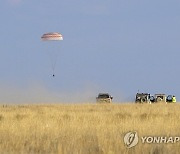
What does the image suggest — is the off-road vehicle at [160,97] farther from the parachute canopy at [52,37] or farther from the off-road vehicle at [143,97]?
the parachute canopy at [52,37]

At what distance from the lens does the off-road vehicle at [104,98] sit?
70.2 meters

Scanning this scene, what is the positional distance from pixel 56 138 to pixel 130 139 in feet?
8.36

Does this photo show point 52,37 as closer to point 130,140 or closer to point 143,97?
point 143,97

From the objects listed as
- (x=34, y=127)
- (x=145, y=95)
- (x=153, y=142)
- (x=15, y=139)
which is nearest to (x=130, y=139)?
(x=153, y=142)

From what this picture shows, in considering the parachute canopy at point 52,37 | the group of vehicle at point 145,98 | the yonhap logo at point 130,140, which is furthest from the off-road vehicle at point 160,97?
the yonhap logo at point 130,140

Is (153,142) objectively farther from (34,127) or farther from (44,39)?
(44,39)

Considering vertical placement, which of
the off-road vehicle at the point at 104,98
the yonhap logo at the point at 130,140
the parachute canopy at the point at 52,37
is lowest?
the yonhap logo at the point at 130,140

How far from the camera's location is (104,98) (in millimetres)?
71250

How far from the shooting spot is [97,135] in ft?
53.7

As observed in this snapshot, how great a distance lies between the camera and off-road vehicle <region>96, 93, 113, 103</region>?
230 ft

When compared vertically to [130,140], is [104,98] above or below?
above

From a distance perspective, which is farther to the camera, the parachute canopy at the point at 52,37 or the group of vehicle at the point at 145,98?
the group of vehicle at the point at 145,98

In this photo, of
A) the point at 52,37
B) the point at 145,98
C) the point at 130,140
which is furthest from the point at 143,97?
the point at 130,140

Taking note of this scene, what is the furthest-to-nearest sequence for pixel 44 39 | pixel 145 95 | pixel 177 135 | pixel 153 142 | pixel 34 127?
pixel 145 95
pixel 44 39
pixel 34 127
pixel 177 135
pixel 153 142
